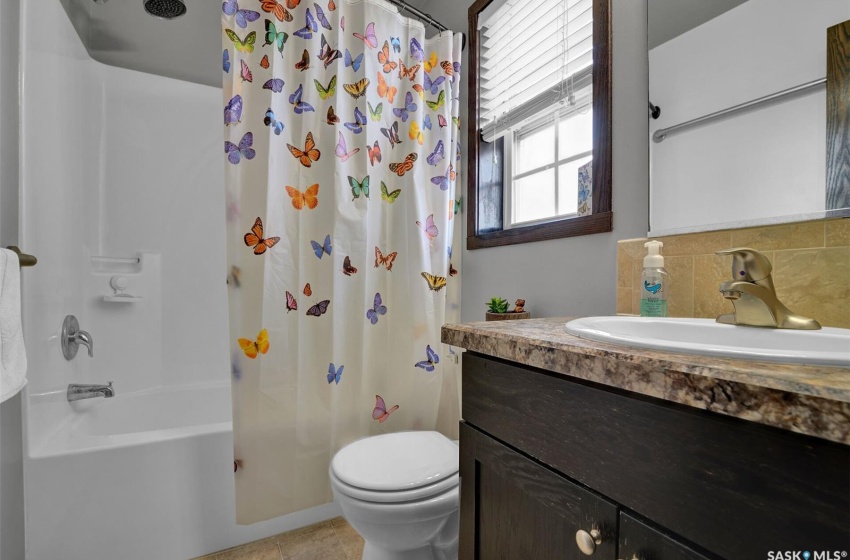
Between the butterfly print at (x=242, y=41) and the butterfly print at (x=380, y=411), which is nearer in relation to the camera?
the butterfly print at (x=242, y=41)

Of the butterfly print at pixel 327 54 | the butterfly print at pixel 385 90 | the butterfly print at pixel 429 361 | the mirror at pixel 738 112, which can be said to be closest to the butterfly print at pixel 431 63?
the butterfly print at pixel 385 90

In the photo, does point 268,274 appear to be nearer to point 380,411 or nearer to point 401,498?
point 380,411

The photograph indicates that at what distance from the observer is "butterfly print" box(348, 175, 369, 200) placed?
1.39m

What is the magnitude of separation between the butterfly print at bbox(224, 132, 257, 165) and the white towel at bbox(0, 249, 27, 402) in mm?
603

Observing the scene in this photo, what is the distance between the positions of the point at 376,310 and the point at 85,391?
1.19 m

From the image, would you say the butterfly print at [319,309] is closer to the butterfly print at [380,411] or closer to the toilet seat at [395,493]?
the butterfly print at [380,411]

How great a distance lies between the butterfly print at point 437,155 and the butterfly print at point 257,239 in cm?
73

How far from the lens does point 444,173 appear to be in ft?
5.23

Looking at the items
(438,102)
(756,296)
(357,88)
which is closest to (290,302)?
(357,88)

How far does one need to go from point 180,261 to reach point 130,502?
1178mm

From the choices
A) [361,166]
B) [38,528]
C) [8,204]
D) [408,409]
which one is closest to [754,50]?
[361,166]

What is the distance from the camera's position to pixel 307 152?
1328 millimetres

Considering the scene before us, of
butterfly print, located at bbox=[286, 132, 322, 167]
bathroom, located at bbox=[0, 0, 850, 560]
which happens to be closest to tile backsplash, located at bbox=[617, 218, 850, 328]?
bathroom, located at bbox=[0, 0, 850, 560]

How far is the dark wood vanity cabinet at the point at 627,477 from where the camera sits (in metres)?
0.33
